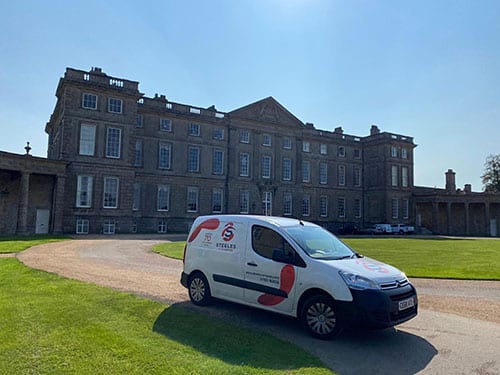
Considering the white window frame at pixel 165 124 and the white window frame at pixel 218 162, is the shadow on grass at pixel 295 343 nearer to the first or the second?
the white window frame at pixel 165 124

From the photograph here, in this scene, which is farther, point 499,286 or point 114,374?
point 499,286

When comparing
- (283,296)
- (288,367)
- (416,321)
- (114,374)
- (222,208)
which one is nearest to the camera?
(114,374)

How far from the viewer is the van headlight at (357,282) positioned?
616 cm

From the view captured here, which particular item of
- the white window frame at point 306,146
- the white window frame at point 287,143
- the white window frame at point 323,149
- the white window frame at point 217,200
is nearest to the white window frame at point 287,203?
the white window frame at point 287,143

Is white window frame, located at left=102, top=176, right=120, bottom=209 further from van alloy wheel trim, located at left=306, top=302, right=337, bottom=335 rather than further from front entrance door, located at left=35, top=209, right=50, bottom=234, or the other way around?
van alloy wheel trim, located at left=306, top=302, right=337, bottom=335

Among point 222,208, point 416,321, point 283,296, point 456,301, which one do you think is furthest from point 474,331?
point 222,208

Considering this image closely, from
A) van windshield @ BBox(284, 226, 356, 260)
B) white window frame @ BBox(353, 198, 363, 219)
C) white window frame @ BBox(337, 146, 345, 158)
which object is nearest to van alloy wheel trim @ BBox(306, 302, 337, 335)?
van windshield @ BBox(284, 226, 356, 260)

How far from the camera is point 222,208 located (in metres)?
44.1

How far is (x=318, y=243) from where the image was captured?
7402 mm

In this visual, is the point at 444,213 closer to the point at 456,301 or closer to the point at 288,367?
the point at 456,301

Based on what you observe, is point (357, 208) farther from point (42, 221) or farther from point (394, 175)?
point (42, 221)

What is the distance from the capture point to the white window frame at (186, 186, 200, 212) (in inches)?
1640

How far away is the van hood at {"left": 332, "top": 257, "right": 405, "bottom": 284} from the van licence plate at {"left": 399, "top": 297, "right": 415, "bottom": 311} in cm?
38

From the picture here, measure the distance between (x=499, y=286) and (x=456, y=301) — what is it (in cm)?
342
